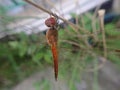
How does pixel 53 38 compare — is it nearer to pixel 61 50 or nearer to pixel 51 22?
pixel 51 22

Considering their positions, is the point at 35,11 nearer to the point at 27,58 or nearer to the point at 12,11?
the point at 12,11

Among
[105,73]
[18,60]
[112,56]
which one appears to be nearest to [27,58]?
[18,60]

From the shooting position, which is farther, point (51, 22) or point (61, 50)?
point (61, 50)

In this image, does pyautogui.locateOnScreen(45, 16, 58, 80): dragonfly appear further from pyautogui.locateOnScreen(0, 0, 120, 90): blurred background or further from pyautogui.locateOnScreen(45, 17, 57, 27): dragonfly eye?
pyautogui.locateOnScreen(0, 0, 120, 90): blurred background

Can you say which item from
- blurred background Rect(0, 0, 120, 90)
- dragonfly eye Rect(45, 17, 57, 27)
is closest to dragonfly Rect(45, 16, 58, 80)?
dragonfly eye Rect(45, 17, 57, 27)

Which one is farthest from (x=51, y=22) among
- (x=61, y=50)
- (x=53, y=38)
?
(x=61, y=50)

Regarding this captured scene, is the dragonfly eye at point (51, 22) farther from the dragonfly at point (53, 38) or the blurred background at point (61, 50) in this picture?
the blurred background at point (61, 50)

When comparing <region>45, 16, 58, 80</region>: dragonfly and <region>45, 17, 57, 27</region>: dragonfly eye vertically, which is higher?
<region>45, 17, 57, 27</region>: dragonfly eye

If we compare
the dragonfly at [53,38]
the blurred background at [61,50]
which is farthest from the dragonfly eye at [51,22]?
the blurred background at [61,50]

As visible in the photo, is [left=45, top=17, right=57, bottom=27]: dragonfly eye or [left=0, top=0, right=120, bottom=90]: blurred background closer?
[left=45, top=17, right=57, bottom=27]: dragonfly eye
